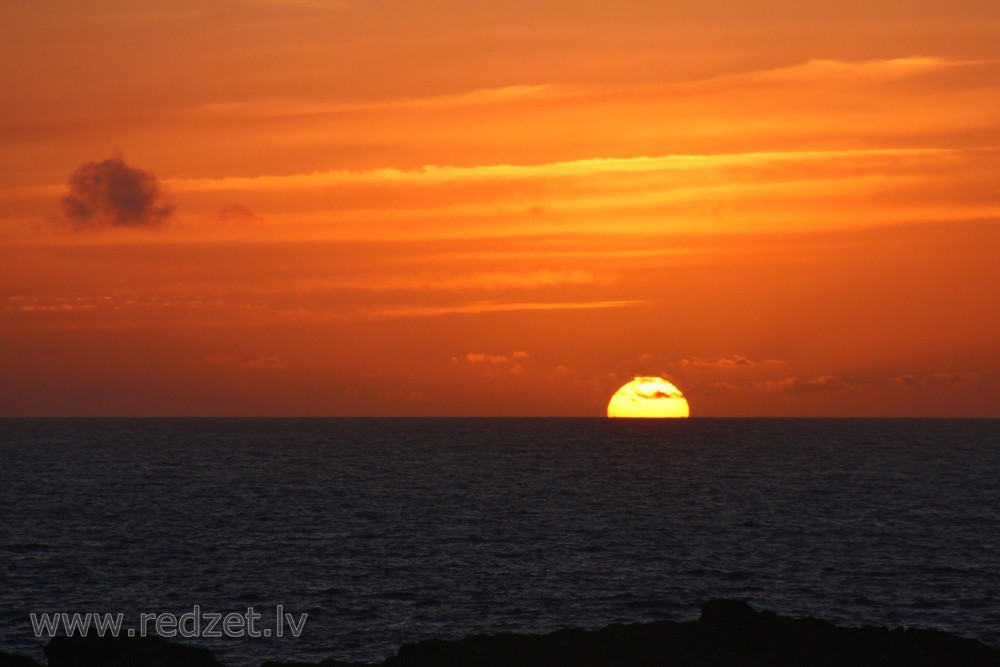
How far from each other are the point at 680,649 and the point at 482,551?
138 ft

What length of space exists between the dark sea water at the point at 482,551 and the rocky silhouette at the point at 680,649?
13.1 meters

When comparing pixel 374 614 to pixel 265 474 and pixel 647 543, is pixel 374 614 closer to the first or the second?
pixel 647 543

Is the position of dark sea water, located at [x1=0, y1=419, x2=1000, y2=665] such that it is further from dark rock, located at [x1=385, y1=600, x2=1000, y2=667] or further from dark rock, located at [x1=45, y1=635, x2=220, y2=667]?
dark rock, located at [x1=385, y1=600, x2=1000, y2=667]

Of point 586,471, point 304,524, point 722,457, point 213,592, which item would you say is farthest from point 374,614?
point 722,457

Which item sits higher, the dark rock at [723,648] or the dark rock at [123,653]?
the dark rock at [723,648]

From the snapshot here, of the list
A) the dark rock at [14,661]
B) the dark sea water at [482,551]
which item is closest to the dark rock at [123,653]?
the dark rock at [14,661]

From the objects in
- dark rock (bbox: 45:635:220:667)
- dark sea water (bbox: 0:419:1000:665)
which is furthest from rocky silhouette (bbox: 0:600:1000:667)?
dark sea water (bbox: 0:419:1000:665)

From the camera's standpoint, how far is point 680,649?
30891 mm

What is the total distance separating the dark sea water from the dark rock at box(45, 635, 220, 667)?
41.9 ft

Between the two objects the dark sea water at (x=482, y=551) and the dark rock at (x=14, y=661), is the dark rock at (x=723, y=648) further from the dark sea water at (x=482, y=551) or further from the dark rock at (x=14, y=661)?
the dark sea water at (x=482, y=551)

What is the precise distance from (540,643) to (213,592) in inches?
1217

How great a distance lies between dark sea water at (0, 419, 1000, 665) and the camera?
174 feet

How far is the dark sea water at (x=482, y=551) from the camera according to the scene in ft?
174

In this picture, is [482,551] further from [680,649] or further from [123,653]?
[123,653]
